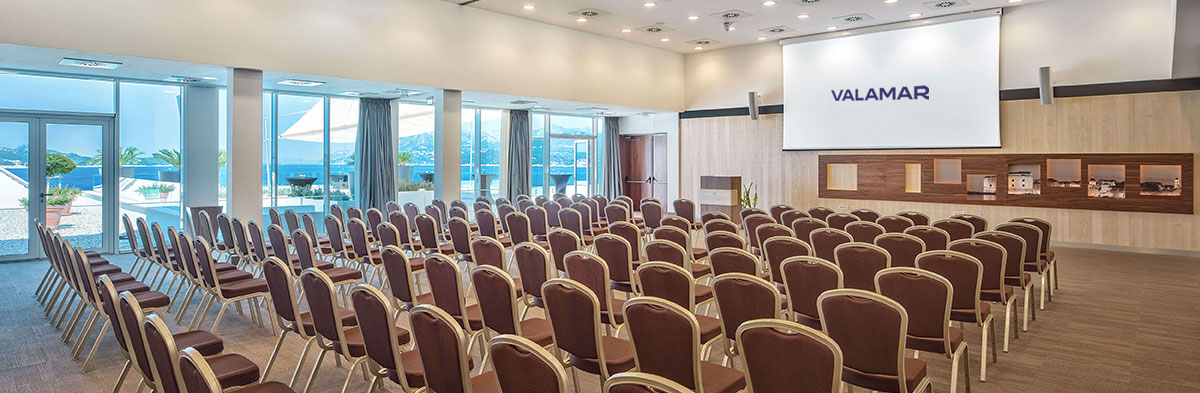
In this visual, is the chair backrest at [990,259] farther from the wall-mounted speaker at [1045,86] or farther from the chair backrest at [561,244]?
the wall-mounted speaker at [1045,86]

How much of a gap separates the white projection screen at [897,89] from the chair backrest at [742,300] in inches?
403

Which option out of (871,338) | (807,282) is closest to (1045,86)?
(807,282)

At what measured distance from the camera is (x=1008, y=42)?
38.0ft

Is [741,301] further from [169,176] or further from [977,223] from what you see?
[169,176]

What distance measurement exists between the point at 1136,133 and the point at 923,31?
3.69m

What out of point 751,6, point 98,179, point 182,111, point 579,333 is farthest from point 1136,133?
point 98,179

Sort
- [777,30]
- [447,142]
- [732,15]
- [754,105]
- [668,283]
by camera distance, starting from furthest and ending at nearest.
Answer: [754,105] → [777,30] → [732,15] → [447,142] → [668,283]

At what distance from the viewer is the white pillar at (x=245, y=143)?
29.2ft

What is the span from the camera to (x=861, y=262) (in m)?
4.70

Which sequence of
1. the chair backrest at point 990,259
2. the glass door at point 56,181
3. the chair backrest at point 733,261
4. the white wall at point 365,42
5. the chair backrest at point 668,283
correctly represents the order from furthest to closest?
the glass door at point 56,181
the white wall at point 365,42
the chair backrest at point 990,259
the chair backrest at point 733,261
the chair backrest at point 668,283

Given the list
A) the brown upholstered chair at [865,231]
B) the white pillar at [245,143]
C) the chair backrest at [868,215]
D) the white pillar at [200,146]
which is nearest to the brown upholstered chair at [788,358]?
the brown upholstered chair at [865,231]

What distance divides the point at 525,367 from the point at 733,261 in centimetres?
275

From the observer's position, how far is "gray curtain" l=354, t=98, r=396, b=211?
12898mm

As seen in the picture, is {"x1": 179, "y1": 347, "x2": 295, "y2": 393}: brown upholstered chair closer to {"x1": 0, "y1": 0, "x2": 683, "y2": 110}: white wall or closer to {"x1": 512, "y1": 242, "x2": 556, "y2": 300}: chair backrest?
{"x1": 512, "y1": 242, "x2": 556, "y2": 300}: chair backrest
